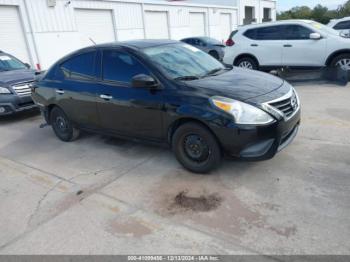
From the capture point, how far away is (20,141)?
6.04 metres

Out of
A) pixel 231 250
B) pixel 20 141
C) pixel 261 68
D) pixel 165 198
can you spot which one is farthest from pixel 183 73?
pixel 261 68

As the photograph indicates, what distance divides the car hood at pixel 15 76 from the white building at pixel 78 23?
195cm

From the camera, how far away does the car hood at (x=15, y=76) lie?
24.3 ft

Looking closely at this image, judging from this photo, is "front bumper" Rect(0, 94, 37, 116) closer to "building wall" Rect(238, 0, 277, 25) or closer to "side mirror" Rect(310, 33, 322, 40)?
"side mirror" Rect(310, 33, 322, 40)

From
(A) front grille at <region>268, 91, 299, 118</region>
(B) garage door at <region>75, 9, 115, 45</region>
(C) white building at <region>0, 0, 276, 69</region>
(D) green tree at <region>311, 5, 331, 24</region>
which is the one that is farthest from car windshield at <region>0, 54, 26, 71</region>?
(D) green tree at <region>311, 5, 331, 24</region>

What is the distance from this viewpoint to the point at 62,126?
5.69 metres

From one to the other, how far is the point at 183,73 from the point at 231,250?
7.69ft

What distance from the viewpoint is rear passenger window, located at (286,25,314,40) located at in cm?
864

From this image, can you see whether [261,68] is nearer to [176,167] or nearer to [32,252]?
[176,167]

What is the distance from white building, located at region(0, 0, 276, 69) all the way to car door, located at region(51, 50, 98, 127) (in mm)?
2503

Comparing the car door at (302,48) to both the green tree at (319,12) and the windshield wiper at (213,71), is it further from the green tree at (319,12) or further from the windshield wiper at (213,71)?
the green tree at (319,12)

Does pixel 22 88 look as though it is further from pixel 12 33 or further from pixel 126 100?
pixel 12 33

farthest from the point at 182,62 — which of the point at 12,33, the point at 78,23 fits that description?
the point at 78,23

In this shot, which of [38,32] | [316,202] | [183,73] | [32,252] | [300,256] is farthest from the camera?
[38,32]
